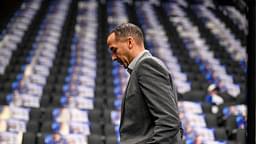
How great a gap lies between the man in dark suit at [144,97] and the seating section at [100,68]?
2659mm

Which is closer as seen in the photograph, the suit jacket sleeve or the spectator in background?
the suit jacket sleeve

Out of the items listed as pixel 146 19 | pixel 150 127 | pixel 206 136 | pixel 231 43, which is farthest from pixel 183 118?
pixel 146 19

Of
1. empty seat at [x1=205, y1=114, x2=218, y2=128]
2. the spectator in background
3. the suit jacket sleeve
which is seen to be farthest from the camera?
the spectator in background

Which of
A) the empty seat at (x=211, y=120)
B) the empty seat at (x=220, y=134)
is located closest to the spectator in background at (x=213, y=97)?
the empty seat at (x=211, y=120)

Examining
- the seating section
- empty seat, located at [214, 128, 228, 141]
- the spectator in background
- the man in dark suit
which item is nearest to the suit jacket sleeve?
the man in dark suit

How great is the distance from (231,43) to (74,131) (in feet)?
Answer: 15.4

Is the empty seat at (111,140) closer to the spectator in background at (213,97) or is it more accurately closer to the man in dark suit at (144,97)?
the spectator in background at (213,97)

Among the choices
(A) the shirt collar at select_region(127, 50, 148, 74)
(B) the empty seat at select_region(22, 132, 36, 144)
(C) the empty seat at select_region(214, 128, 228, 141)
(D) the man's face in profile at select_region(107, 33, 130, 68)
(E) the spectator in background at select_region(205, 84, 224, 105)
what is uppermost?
(D) the man's face in profile at select_region(107, 33, 130, 68)

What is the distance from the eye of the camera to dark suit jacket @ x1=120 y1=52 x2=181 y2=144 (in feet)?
3.84

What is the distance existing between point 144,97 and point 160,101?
44 mm

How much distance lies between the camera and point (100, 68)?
22.8 feet

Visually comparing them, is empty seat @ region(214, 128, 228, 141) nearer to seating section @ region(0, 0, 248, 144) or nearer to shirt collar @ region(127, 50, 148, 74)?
seating section @ region(0, 0, 248, 144)

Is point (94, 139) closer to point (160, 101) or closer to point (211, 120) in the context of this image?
point (211, 120)

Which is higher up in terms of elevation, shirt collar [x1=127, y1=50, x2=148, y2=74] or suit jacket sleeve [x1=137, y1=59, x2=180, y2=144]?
shirt collar [x1=127, y1=50, x2=148, y2=74]
